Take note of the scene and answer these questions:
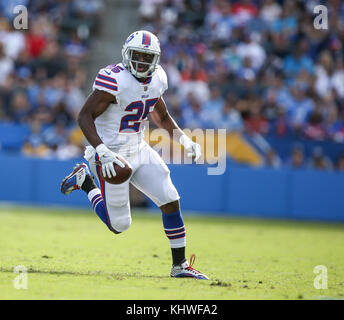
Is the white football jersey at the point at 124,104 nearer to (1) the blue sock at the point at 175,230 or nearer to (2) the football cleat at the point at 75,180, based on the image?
(2) the football cleat at the point at 75,180

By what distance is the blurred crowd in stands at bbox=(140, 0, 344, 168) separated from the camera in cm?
1367

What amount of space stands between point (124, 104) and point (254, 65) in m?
9.19

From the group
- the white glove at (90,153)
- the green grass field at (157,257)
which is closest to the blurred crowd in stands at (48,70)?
the green grass field at (157,257)

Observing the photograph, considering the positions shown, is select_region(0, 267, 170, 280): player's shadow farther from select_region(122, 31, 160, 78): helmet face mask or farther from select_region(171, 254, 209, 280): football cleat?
select_region(122, 31, 160, 78): helmet face mask

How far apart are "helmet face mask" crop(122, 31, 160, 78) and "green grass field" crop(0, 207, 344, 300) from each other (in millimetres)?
1810

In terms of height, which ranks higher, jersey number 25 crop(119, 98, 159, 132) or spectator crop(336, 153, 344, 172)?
jersey number 25 crop(119, 98, 159, 132)

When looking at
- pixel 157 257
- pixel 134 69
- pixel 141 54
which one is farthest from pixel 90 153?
pixel 157 257

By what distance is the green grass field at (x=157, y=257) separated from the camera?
17.3 feet

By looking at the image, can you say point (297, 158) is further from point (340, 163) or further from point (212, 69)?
point (212, 69)

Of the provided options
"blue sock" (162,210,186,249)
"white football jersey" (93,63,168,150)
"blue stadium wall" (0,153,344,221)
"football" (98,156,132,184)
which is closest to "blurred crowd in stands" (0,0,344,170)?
"blue stadium wall" (0,153,344,221)

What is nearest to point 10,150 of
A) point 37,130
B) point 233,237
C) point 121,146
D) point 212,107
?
point 37,130
